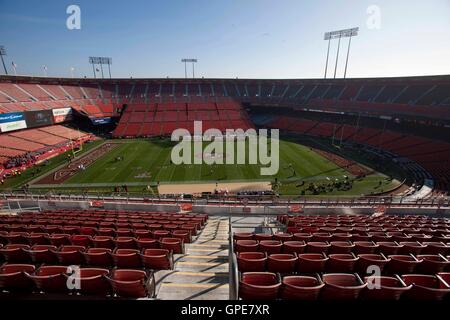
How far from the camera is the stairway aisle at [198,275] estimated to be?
20.6ft

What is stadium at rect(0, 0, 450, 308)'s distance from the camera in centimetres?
582

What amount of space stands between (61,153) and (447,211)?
56153 millimetres

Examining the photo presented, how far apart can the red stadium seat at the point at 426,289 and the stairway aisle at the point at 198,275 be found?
13.3 feet

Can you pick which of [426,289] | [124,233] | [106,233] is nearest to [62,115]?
[106,233]

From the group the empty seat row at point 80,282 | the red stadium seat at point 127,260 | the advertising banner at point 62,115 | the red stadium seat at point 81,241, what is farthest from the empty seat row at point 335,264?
the advertising banner at point 62,115

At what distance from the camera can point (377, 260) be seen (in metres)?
6.29

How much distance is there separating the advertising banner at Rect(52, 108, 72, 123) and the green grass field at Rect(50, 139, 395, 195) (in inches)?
1002

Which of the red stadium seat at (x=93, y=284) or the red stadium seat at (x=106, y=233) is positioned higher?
the red stadium seat at (x=93, y=284)

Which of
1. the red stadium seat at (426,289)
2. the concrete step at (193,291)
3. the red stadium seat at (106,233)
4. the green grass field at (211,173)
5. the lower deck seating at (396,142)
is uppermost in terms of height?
the red stadium seat at (426,289)

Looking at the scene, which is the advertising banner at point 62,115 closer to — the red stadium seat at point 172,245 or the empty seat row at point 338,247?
the red stadium seat at point 172,245

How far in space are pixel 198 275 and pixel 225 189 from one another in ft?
76.0
